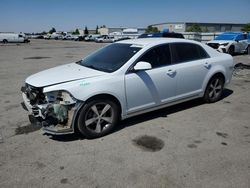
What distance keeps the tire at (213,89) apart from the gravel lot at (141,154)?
2.01 ft

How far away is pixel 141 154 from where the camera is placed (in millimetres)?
3869

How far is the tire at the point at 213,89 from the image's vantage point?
606 cm

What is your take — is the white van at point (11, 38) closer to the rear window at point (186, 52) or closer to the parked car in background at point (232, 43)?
the parked car in background at point (232, 43)

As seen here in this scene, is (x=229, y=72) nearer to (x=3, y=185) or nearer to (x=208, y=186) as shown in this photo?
(x=208, y=186)

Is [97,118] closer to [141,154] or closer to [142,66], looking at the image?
[141,154]

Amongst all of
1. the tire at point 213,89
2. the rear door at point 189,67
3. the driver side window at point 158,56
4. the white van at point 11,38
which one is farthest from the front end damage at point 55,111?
the white van at point 11,38

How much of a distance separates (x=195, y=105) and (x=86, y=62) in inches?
107

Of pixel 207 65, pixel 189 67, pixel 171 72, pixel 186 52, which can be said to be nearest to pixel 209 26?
pixel 207 65

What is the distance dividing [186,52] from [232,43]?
45.1 feet

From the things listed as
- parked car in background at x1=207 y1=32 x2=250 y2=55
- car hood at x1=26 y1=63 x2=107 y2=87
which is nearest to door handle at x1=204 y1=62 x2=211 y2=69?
car hood at x1=26 y1=63 x2=107 y2=87

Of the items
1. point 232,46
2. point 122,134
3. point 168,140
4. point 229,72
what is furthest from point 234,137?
point 232,46

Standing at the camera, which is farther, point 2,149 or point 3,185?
point 2,149

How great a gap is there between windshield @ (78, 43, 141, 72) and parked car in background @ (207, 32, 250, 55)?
13.7m

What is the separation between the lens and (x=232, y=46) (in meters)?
17.7
